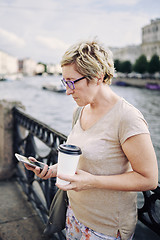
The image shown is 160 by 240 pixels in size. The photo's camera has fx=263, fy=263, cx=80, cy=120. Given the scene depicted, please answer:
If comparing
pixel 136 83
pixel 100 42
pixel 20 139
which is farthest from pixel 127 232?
pixel 136 83

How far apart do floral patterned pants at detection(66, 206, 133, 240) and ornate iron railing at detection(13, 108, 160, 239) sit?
232mm

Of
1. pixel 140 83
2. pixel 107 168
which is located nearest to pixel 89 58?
pixel 107 168

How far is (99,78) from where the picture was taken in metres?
1.22

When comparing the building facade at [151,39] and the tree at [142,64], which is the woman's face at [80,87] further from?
the building facade at [151,39]

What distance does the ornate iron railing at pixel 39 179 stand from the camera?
136 cm

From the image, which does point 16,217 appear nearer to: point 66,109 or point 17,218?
point 17,218

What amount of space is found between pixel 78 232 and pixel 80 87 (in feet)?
2.57

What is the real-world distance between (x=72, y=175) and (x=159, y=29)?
270 ft

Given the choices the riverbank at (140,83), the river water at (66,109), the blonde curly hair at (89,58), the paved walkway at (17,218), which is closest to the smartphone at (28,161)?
the blonde curly hair at (89,58)

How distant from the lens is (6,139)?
3422 millimetres

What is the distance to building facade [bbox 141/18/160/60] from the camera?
2960 inches

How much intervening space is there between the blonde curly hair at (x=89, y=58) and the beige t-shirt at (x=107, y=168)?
0.17 metres

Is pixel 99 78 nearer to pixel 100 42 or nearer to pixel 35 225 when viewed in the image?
pixel 100 42

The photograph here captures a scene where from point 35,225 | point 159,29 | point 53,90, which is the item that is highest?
point 159,29
